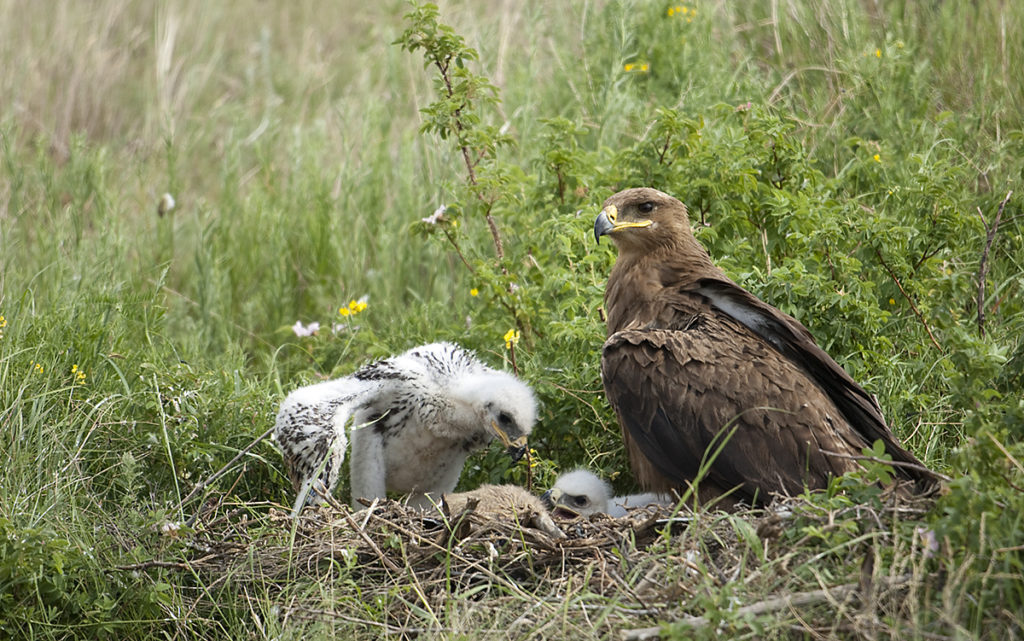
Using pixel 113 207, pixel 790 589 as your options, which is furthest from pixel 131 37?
pixel 790 589

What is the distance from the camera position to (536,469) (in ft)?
16.1

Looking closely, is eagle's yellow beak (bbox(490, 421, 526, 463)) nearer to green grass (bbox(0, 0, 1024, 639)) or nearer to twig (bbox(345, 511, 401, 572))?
green grass (bbox(0, 0, 1024, 639))

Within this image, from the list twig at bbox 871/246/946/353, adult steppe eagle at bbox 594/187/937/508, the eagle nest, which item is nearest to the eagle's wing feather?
adult steppe eagle at bbox 594/187/937/508

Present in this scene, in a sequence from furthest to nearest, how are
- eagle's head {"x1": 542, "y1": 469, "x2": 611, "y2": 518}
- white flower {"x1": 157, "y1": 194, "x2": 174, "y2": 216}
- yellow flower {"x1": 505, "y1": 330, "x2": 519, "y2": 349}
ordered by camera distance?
1. white flower {"x1": 157, "y1": 194, "x2": 174, "y2": 216}
2. yellow flower {"x1": 505, "y1": 330, "x2": 519, "y2": 349}
3. eagle's head {"x1": 542, "y1": 469, "x2": 611, "y2": 518}

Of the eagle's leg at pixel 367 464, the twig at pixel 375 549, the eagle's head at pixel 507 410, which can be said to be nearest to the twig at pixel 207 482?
the eagle's leg at pixel 367 464

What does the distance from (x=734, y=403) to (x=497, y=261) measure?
5.55 feet

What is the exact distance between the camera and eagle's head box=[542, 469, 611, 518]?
4.49 m

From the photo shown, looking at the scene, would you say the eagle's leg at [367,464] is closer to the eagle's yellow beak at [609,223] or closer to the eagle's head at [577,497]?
the eagle's head at [577,497]

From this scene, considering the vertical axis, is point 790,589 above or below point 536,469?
above

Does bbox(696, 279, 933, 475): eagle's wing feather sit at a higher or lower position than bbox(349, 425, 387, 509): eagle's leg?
higher

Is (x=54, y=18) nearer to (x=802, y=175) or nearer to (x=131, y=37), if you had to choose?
(x=131, y=37)

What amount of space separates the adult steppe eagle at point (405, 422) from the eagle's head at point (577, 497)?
223 millimetres

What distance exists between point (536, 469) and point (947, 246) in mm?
2126

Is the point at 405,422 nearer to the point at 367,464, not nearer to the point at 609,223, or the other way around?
the point at 367,464
